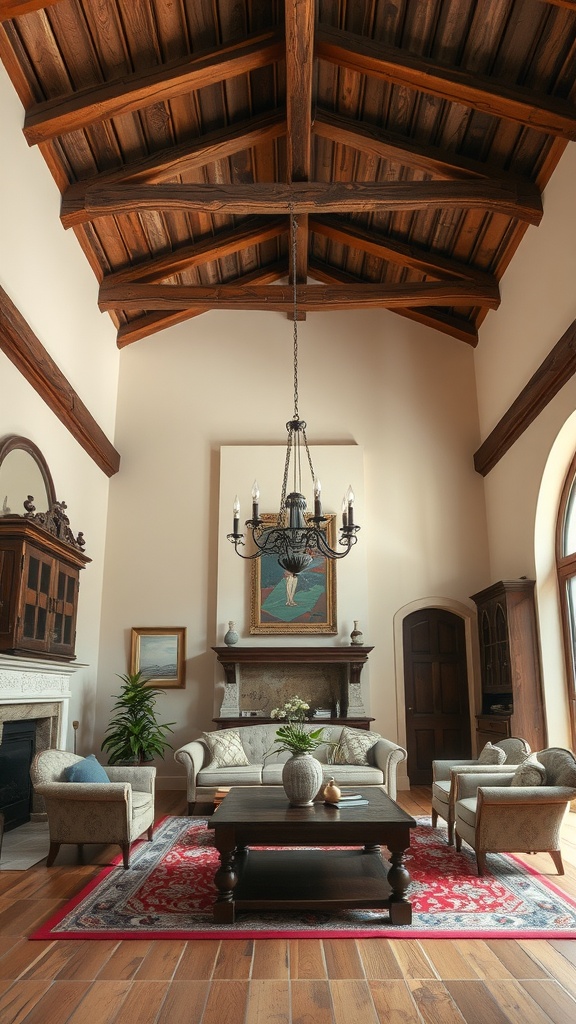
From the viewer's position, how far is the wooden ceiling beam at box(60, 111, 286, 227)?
24.1 ft

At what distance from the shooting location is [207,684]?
9.22 m

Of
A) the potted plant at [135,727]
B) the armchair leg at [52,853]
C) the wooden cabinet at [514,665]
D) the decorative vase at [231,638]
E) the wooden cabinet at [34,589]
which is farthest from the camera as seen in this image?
the decorative vase at [231,638]

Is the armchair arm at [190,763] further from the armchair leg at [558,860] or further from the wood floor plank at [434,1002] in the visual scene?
the wood floor plank at [434,1002]

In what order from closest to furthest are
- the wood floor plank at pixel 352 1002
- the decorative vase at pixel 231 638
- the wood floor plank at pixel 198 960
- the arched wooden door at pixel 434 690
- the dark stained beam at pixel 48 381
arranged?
the wood floor plank at pixel 352 1002, the wood floor plank at pixel 198 960, the dark stained beam at pixel 48 381, the decorative vase at pixel 231 638, the arched wooden door at pixel 434 690

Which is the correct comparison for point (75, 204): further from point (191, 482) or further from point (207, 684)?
point (207, 684)

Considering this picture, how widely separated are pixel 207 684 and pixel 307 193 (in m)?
5.70

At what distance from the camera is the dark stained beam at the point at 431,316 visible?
1003cm

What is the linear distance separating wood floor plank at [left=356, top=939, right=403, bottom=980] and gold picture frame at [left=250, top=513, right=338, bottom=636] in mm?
5501

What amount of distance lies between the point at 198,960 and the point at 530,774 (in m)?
2.50

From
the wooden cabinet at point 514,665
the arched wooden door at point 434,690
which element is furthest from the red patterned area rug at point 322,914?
the arched wooden door at point 434,690

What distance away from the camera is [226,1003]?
296cm

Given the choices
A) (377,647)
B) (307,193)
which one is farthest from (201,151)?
(377,647)

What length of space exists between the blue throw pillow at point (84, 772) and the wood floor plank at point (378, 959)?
2382mm

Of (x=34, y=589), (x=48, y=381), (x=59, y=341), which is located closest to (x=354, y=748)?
(x=34, y=589)
